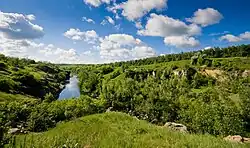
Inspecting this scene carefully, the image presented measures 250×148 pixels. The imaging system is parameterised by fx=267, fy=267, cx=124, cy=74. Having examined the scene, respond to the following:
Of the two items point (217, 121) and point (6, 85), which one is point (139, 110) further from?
point (6, 85)

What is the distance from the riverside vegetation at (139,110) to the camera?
11.1m

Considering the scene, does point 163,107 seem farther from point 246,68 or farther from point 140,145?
point 246,68

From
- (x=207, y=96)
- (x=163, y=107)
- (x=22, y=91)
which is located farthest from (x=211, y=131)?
(x=22, y=91)

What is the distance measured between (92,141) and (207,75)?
126 m

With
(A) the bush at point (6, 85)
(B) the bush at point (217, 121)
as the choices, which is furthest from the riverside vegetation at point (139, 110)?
(B) the bush at point (217, 121)

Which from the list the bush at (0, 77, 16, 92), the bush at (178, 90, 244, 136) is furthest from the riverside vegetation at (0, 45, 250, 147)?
the bush at (178, 90, 244, 136)

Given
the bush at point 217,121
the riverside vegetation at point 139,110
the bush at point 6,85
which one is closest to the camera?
the riverside vegetation at point 139,110

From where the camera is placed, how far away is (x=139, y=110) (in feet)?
210

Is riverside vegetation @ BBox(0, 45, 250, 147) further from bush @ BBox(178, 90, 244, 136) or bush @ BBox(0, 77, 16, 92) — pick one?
bush @ BBox(178, 90, 244, 136)

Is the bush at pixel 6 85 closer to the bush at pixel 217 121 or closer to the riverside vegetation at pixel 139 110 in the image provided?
the riverside vegetation at pixel 139 110

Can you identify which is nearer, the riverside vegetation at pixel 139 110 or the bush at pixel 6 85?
A: the riverside vegetation at pixel 139 110

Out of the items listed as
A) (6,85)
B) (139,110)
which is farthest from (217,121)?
(6,85)

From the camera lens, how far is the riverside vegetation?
1107 cm

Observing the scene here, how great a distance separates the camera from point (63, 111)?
2251 inches
